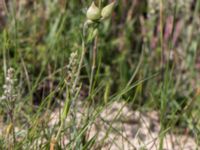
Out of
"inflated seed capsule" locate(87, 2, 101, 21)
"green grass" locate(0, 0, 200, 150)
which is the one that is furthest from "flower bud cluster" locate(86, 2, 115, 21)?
"green grass" locate(0, 0, 200, 150)

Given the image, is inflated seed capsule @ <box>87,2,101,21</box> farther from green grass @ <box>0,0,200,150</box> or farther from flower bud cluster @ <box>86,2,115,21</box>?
green grass @ <box>0,0,200,150</box>

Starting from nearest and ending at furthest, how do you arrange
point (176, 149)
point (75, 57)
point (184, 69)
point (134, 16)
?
point (75, 57) → point (176, 149) → point (184, 69) → point (134, 16)

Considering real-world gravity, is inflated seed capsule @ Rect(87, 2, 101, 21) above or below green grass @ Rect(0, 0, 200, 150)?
above

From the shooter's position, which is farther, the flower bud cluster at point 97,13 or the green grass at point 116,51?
the green grass at point 116,51

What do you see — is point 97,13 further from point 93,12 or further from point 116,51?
point 116,51

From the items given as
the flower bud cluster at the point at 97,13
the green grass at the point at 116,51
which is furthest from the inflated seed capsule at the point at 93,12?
the green grass at the point at 116,51

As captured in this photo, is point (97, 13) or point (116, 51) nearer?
point (97, 13)

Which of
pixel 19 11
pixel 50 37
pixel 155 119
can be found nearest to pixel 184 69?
pixel 155 119

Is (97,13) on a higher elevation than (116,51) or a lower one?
higher

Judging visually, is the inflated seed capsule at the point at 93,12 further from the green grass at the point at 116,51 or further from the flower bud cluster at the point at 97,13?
the green grass at the point at 116,51

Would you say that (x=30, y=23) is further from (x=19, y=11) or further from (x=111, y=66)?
(x=111, y=66)

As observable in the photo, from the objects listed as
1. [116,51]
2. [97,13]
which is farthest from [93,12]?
[116,51]
